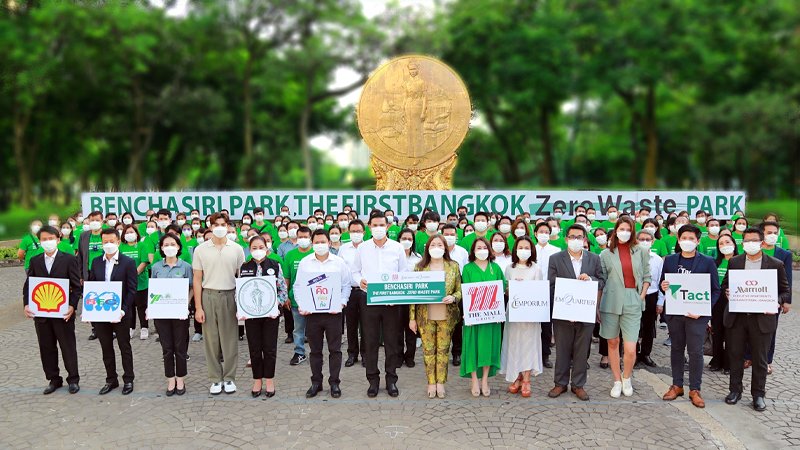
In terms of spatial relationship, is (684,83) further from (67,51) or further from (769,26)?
(67,51)

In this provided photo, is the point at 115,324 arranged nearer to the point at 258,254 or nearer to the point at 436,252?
the point at 258,254

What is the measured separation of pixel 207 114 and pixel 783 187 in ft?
114

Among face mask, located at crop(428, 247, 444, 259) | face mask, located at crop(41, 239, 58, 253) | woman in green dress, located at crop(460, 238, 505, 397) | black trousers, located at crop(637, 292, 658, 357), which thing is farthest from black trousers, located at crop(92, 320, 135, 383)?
black trousers, located at crop(637, 292, 658, 357)

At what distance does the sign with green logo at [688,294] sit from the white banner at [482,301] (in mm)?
1735

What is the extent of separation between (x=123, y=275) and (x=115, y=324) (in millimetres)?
543

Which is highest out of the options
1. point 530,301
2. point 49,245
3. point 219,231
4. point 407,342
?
point 219,231

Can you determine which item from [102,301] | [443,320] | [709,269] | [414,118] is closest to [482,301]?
[443,320]

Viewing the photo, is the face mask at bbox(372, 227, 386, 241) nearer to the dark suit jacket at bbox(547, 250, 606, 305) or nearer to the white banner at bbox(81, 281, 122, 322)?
the dark suit jacket at bbox(547, 250, 606, 305)

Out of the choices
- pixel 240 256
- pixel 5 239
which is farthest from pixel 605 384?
pixel 5 239

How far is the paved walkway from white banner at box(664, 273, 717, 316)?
0.98 metres

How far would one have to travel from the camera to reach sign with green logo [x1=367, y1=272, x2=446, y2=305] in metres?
5.58

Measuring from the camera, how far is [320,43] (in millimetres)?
30922

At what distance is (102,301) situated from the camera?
579 cm

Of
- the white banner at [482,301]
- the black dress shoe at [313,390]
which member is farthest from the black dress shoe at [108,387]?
the white banner at [482,301]
